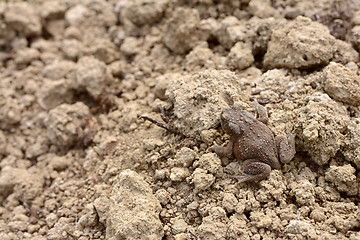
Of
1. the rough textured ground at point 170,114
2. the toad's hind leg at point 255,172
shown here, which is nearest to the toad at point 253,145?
the toad's hind leg at point 255,172

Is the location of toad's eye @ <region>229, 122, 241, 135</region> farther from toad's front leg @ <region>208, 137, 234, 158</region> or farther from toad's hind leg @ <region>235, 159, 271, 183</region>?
toad's hind leg @ <region>235, 159, 271, 183</region>

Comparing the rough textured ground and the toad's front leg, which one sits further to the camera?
the toad's front leg

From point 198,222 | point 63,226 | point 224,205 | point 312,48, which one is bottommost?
point 63,226

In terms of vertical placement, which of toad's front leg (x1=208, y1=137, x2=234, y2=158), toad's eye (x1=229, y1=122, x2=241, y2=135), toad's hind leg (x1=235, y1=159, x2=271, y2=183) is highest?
toad's eye (x1=229, y1=122, x2=241, y2=135)

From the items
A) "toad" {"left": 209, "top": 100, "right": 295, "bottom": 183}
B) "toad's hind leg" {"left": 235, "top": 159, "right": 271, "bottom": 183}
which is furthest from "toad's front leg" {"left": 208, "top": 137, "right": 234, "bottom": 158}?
"toad's hind leg" {"left": 235, "top": 159, "right": 271, "bottom": 183}

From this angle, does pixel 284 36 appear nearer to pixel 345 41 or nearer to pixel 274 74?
pixel 274 74

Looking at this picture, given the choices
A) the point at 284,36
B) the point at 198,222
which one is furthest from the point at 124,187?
the point at 284,36

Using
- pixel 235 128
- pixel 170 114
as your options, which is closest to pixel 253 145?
pixel 235 128

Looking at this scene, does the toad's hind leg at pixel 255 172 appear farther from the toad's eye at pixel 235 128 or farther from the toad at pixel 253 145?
the toad's eye at pixel 235 128
